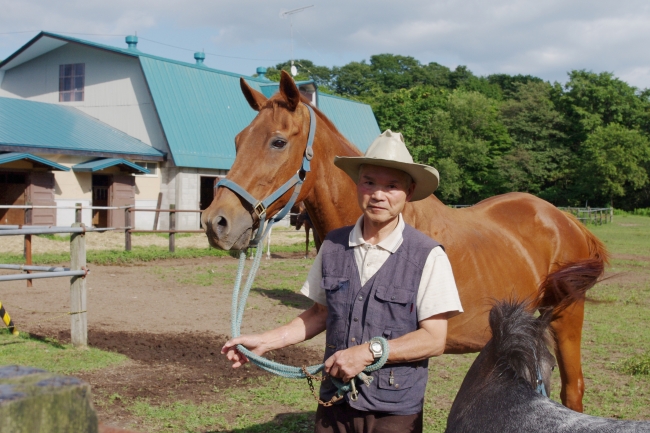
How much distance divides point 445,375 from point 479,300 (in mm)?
2561

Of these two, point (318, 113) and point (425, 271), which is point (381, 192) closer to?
point (425, 271)

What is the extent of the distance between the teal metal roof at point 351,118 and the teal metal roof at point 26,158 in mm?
12928

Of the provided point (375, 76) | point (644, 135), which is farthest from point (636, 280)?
point (375, 76)

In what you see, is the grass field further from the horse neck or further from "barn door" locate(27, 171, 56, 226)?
"barn door" locate(27, 171, 56, 226)

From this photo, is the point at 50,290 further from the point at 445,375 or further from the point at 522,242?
the point at 522,242

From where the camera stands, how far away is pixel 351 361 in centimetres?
211

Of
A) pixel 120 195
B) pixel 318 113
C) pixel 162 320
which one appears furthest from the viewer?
pixel 120 195

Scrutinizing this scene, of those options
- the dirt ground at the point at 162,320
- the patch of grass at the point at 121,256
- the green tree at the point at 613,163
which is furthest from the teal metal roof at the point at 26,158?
the green tree at the point at 613,163

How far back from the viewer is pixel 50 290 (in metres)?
10.2

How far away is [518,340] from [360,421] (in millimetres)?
692

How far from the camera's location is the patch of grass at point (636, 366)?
19.4 ft

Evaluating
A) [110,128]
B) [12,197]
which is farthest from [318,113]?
[110,128]

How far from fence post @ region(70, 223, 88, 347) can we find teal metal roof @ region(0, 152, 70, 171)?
1303cm

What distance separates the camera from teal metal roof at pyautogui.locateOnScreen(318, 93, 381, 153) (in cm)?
2947
